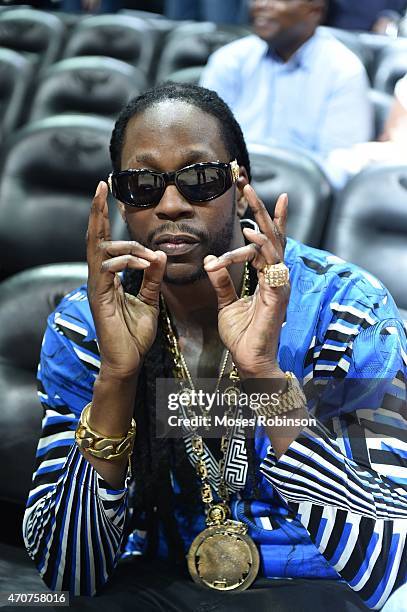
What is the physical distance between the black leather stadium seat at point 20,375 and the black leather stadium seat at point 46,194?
608 millimetres

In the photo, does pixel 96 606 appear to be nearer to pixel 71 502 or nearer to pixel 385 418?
pixel 71 502

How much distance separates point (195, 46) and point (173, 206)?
7.50 ft

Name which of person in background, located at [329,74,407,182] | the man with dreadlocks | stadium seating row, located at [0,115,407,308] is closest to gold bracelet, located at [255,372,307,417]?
the man with dreadlocks

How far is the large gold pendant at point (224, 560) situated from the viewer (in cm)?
106

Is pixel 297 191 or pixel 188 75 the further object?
pixel 188 75

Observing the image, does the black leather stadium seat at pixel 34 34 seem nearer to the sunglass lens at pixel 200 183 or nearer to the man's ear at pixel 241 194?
the man's ear at pixel 241 194

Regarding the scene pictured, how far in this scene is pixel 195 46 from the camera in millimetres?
3172

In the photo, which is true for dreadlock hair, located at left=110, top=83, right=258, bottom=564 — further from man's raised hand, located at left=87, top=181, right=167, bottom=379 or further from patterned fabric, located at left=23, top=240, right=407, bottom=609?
man's raised hand, located at left=87, top=181, right=167, bottom=379

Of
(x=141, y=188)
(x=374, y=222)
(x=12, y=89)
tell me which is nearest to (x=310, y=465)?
(x=141, y=188)

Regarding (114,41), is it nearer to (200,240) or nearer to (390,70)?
(390,70)

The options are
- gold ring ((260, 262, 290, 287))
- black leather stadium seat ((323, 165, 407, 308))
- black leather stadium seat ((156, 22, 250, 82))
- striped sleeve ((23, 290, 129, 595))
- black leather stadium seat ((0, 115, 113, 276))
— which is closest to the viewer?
gold ring ((260, 262, 290, 287))

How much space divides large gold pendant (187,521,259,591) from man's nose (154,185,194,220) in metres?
0.40

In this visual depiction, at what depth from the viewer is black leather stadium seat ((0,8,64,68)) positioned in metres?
3.40

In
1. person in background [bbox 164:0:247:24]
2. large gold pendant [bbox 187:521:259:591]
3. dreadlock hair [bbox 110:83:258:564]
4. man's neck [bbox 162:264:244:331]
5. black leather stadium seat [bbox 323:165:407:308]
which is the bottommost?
large gold pendant [bbox 187:521:259:591]
